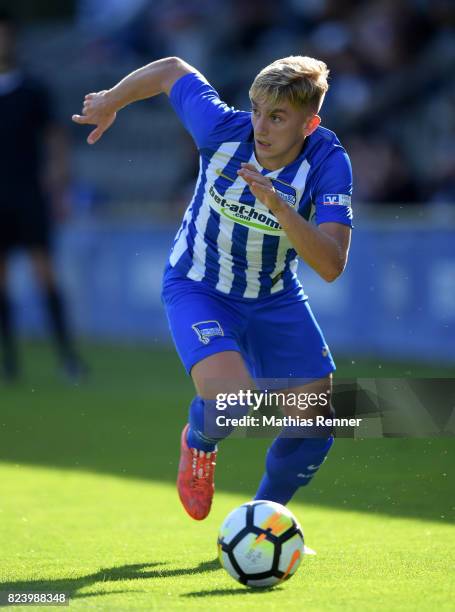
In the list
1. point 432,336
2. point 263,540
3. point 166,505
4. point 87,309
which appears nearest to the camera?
point 263,540

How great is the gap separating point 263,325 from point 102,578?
1.26 meters

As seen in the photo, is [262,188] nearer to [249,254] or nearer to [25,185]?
[249,254]

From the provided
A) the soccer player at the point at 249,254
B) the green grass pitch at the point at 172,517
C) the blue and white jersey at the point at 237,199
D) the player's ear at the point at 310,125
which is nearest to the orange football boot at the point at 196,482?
the soccer player at the point at 249,254

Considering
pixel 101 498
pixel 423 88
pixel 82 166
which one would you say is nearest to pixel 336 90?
pixel 423 88

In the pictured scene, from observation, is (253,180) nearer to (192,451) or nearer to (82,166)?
(192,451)

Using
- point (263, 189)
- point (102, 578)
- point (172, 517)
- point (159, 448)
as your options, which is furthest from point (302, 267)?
point (102, 578)

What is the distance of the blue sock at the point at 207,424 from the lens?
4.79 m

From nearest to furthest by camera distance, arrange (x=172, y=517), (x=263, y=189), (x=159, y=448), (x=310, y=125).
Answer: (x=263, y=189) → (x=310, y=125) → (x=172, y=517) → (x=159, y=448)

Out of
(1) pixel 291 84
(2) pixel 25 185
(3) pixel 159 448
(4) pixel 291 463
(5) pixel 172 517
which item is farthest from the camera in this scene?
(2) pixel 25 185

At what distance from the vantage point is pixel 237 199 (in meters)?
4.90

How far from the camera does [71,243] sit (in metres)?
13.3

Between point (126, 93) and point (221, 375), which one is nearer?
point (221, 375)

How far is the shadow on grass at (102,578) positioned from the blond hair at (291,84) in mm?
1718

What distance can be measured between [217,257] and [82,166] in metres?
12.2
